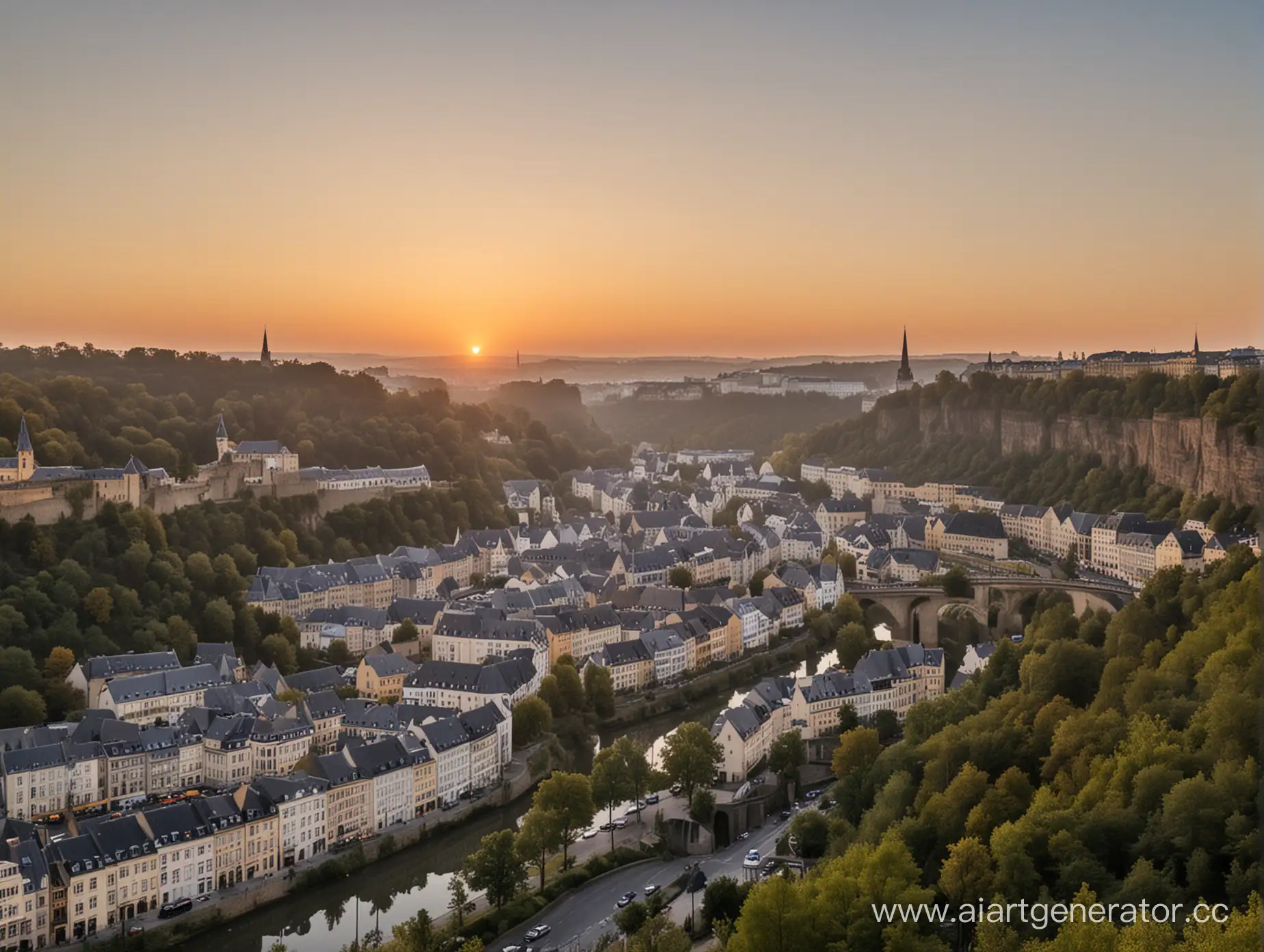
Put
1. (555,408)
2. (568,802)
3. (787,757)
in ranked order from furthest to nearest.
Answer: (555,408)
(787,757)
(568,802)

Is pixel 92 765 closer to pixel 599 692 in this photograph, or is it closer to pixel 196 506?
pixel 599 692

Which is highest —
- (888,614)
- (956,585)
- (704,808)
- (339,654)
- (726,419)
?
(726,419)

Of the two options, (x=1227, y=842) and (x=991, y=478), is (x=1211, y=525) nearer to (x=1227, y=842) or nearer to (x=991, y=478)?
(x=991, y=478)

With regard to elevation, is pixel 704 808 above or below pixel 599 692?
below

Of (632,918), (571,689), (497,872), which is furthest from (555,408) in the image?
(632,918)

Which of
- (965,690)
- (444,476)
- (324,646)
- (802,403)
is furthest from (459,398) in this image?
(965,690)

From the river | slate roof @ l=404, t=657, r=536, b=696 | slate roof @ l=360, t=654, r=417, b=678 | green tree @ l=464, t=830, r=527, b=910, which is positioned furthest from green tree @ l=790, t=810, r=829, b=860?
slate roof @ l=360, t=654, r=417, b=678
